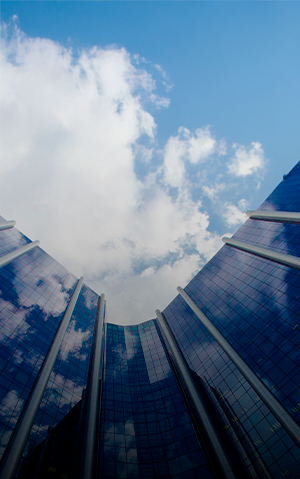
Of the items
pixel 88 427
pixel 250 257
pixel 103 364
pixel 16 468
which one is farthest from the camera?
pixel 250 257

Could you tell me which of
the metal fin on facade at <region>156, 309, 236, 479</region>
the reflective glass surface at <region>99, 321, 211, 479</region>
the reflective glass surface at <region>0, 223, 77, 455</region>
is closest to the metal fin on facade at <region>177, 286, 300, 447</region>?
the metal fin on facade at <region>156, 309, 236, 479</region>

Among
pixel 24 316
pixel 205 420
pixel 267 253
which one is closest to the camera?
pixel 205 420

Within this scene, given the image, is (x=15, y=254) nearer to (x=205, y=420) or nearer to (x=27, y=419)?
(x=27, y=419)

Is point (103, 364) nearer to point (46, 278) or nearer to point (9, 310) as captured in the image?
point (9, 310)

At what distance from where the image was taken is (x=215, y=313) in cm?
4791

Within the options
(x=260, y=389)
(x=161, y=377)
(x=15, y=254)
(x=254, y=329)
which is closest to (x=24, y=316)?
(x=15, y=254)

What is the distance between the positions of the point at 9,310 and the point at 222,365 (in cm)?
3816

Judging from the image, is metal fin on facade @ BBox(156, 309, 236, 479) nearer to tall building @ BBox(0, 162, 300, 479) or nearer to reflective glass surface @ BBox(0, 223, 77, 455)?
tall building @ BBox(0, 162, 300, 479)

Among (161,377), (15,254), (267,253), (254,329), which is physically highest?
(15,254)

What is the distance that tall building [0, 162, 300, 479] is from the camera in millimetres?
25000

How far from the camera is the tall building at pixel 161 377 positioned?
82.0ft

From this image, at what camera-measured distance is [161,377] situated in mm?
42188

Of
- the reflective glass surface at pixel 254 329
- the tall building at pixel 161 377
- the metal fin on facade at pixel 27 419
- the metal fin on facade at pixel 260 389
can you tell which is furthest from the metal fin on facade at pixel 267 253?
the metal fin on facade at pixel 27 419

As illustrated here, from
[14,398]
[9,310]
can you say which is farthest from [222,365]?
[9,310]
